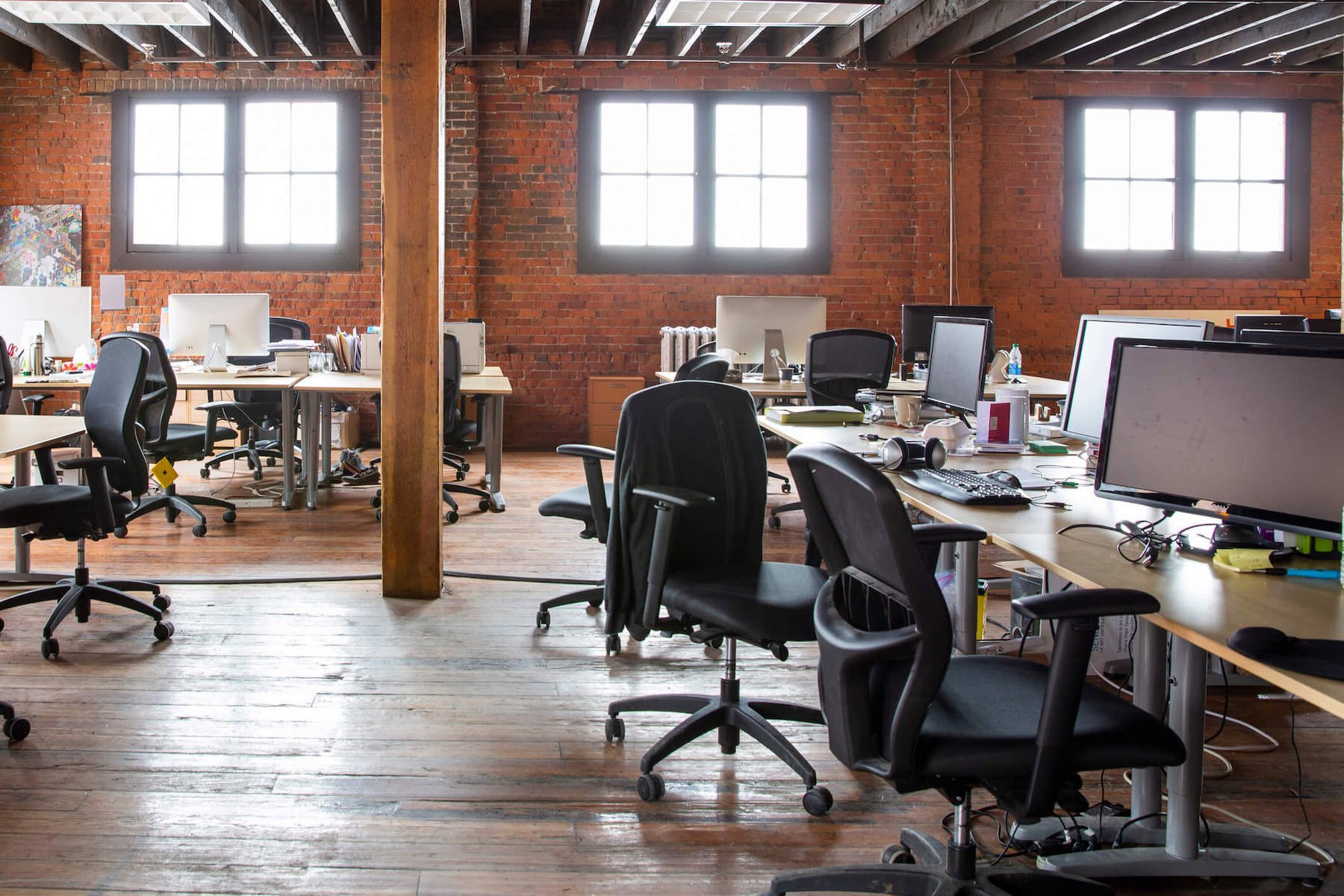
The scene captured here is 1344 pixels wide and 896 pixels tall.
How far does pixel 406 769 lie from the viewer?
2.93 metres

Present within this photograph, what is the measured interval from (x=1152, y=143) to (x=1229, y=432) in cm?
826

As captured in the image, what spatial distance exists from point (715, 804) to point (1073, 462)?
1.68 meters

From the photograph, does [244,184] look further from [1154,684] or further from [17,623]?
[1154,684]

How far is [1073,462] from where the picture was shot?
12.1 feet

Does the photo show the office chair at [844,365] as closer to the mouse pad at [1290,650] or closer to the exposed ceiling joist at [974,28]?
the exposed ceiling joist at [974,28]

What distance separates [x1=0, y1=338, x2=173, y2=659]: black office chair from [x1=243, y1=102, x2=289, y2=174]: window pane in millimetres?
5045

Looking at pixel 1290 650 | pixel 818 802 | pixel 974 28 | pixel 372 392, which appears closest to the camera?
pixel 1290 650

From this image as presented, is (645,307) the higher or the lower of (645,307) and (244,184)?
the lower

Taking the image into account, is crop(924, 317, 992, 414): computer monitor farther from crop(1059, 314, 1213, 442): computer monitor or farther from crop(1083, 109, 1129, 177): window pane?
crop(1083, 109, 1129, 177): window pane

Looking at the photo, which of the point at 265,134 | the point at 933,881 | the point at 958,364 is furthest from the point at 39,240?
the point at 933,881

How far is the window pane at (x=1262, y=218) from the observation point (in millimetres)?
9773

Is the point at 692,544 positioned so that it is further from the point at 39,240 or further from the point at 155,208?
the point at 39,240

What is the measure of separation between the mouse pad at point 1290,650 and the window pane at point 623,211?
8142 millimetres

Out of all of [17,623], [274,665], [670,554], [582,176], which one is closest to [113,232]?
[582,176]
